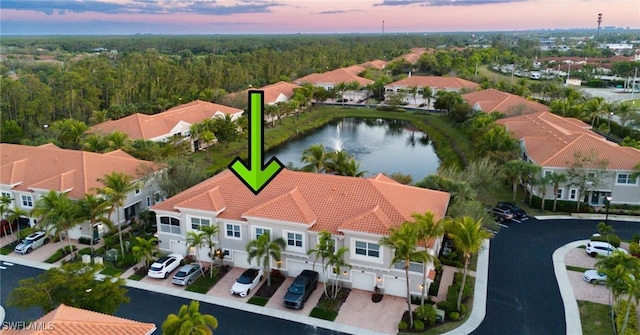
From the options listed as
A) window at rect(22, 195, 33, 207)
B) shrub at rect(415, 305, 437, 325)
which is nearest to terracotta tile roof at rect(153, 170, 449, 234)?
shrub at rect(415, 305, 437, 325)

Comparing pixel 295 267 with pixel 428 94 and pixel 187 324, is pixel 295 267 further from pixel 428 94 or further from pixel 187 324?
pixel 428 94

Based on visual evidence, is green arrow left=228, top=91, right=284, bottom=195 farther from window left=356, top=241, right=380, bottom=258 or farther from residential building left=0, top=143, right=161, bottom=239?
residential building left=0, top=143, right=161, bottom=239

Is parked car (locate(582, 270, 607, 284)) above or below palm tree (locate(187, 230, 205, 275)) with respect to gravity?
below

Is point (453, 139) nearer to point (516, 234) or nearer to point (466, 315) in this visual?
point (516, 234)

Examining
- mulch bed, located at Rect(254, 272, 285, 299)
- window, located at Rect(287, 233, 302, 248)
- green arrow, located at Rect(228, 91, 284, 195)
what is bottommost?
mulch bed, located at Rect(254, 272, 285, 299)

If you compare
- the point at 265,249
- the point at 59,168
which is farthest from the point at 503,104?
the point at 59,168

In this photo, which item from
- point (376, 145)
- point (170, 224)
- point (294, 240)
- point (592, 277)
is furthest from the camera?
point (376, 145)
